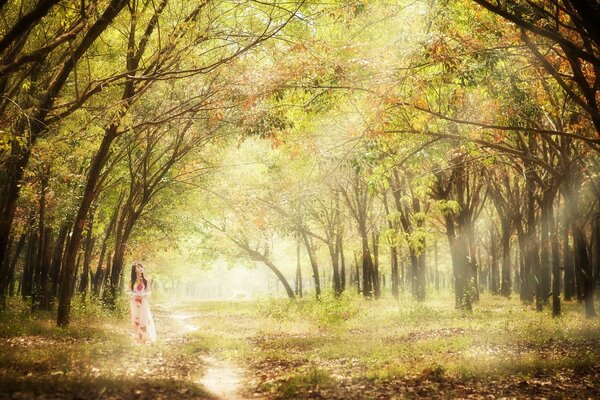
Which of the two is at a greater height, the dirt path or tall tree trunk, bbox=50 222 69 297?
tall tree trunk, bbox=50 222 69 297

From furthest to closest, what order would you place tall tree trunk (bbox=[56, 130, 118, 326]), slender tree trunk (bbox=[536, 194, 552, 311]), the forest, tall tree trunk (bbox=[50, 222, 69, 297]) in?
tall tree trunk (bbox=[50, 222, 69, 297]) → slender tree trunk (bbox=[536, 194, 552, 311]) → tall tree trunk (bbox=[56, 130, 118, 326]) → the forest

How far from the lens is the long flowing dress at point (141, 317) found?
14.5 metres

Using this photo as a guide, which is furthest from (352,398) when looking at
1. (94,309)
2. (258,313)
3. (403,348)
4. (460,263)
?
(258,313)

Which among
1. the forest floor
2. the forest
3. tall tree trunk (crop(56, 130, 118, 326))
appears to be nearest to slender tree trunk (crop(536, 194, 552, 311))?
the forest

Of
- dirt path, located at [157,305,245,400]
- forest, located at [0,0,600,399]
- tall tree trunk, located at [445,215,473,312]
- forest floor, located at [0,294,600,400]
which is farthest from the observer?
tall tree trunk, located at [445,215,473,312]

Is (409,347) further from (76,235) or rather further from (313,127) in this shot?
(76,235)

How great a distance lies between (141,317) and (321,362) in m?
6.31

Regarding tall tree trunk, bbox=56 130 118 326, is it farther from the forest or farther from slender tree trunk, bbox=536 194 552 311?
slender tree trunk, bbox=536 194 552 311

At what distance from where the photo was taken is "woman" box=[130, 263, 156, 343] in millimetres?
14500

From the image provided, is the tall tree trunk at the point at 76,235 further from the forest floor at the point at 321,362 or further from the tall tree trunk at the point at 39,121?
the tall tree trunk at the point at 39,121

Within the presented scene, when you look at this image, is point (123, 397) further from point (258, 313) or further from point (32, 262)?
point (32, 262)

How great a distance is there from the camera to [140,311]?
47.6ft

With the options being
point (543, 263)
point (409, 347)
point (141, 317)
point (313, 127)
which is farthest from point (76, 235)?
point (543, 263)

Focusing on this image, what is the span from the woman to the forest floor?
589mm
